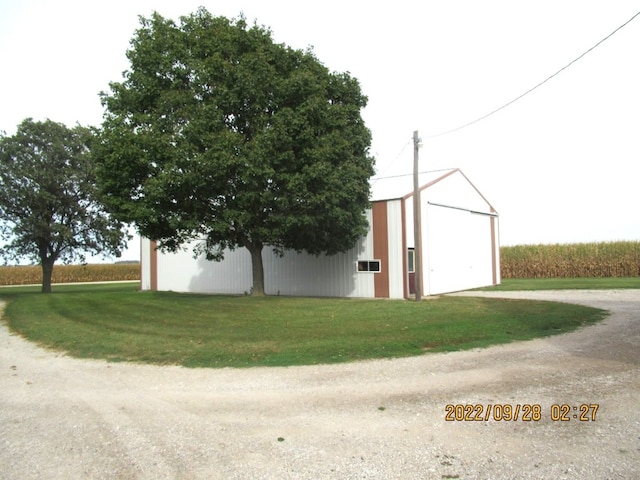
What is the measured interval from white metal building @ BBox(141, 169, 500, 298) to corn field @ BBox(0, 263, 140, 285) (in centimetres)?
3295

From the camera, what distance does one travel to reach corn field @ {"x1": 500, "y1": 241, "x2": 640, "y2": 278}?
3859 cm

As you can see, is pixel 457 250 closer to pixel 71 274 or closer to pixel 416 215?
pixel 416 215

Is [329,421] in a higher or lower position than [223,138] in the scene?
lower

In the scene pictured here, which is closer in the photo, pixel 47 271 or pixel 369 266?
pixel 369 266

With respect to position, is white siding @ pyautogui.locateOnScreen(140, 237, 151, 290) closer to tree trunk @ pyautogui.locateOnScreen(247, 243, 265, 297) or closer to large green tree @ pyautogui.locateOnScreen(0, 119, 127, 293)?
large green tree @ pyautogui.locateOnScreen(0, 119, 127, 293)

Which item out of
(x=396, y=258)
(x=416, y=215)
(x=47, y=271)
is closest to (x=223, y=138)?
(x=416, y=215)

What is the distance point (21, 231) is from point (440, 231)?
25.1m

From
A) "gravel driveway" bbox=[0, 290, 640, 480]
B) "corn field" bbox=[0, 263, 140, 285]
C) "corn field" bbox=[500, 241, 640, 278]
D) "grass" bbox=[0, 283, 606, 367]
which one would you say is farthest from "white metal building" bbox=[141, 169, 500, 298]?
"corn field" bbox=[0, 263, 140, 285]

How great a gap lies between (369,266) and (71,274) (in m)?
49.6

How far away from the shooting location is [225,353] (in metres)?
9.45

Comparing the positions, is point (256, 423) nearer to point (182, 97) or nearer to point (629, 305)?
point (182, 97)

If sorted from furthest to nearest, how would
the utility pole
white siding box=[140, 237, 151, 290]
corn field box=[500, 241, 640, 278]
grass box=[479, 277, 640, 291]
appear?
corn field box=[500, 241, 640, 278] < white siding box=[140, 237, 151, 290] < grass box=[479, 277, 640, 291] < the utility pole

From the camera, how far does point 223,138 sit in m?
16.4

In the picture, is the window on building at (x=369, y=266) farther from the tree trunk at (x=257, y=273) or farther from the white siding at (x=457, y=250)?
the tree trunk at (x=257, y=273)
